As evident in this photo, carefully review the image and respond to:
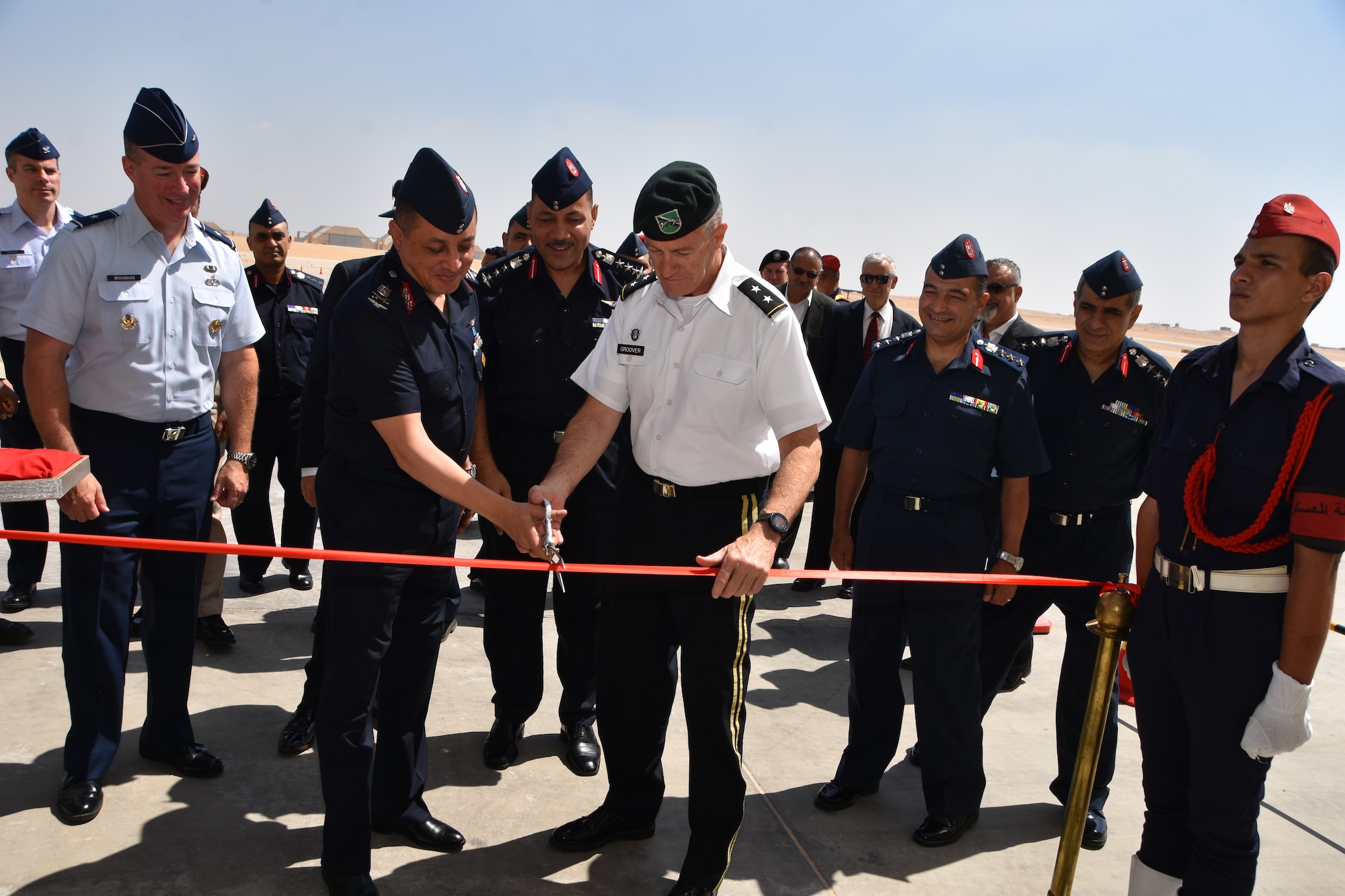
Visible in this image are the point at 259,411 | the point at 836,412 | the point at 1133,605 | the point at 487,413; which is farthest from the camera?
the point at 836,412

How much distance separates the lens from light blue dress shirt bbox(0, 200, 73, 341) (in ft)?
15.4

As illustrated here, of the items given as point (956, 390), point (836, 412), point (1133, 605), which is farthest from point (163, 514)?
point (836, 412)

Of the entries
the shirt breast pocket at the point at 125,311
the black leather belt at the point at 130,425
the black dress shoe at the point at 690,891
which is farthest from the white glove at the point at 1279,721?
the shirt breast pocket at the point at 125,311

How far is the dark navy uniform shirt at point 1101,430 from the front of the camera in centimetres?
352

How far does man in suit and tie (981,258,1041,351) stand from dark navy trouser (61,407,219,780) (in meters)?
4.16

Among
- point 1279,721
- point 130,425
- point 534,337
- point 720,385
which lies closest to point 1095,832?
point 1279,721

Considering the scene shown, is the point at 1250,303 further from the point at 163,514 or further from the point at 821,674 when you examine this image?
the point at 163,514

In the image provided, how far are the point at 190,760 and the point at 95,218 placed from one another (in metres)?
1.90

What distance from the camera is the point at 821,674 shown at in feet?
Answer: 15.6

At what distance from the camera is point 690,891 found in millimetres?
2787

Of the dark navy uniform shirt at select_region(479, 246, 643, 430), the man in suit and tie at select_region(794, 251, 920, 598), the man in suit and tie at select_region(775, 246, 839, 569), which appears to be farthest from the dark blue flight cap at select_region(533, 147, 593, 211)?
the man in suit and tie at select_region(794, 251, 920, 598)

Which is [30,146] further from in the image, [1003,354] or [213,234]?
[1003,354]

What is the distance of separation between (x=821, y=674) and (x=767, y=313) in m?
2.55

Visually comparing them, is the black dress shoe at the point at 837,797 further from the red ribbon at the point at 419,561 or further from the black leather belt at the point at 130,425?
the black leather belt at the point at 130,425
